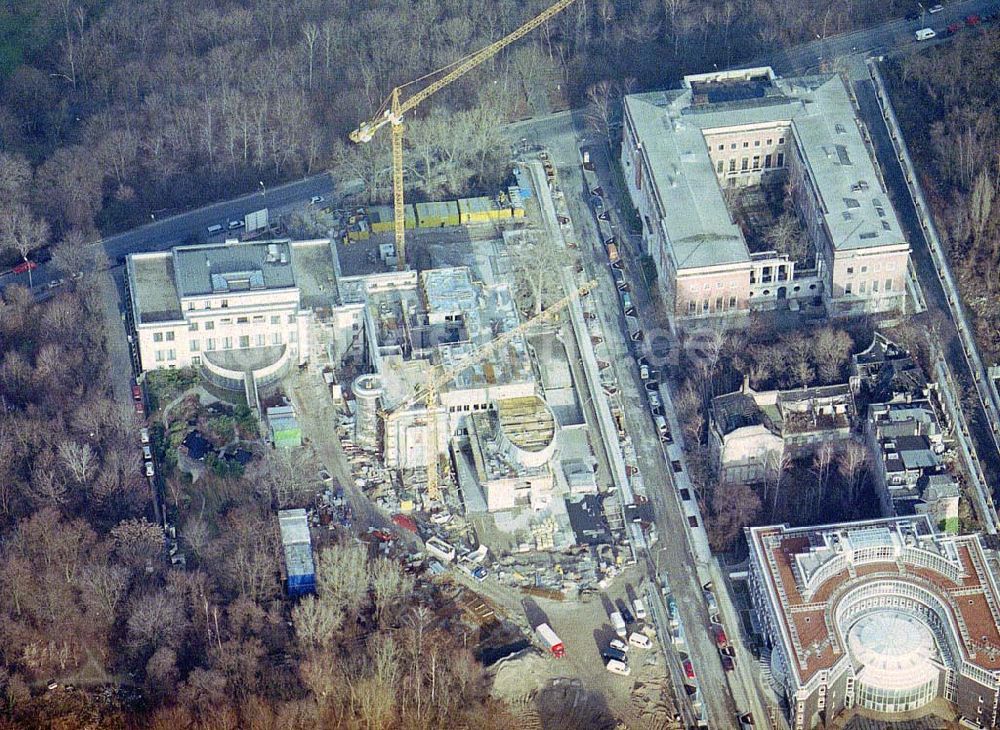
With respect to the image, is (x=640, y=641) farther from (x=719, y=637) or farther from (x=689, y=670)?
(x=719, y=637)

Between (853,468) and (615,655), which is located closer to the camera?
(615,655)

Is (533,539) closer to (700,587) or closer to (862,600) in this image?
(700,587)

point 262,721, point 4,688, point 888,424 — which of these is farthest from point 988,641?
point 4,688

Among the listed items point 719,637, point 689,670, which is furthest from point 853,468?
point 689,670

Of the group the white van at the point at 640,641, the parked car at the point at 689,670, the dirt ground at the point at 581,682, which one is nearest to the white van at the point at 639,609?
the dirt ground at the point at 581,682

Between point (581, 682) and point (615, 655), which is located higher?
point (615, 655)

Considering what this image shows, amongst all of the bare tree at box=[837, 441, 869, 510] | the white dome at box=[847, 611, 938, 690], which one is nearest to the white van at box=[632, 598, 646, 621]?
the white dome at box=[847, 611, 938, 690]
